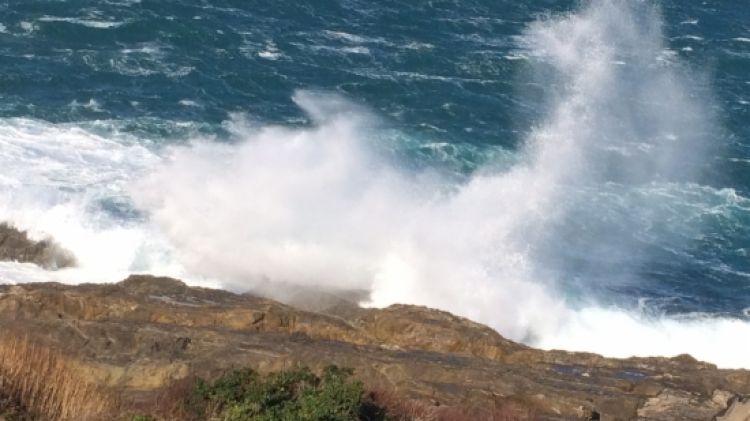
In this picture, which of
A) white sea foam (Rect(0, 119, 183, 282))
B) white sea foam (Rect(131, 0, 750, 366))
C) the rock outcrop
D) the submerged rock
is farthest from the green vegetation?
the submerged rock

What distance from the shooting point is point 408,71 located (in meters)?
72.5

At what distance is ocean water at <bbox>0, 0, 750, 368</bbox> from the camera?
47469 mm

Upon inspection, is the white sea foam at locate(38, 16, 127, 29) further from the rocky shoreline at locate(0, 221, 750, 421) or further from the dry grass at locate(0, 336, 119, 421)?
the dry grass at locate(0, 336, 119, 421)

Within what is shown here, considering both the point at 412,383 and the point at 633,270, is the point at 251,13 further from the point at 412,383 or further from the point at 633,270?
the point at 412,383

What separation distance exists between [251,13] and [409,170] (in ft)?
77.9

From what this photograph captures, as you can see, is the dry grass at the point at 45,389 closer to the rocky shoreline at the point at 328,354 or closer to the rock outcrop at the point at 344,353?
the rocky shoreline at the point at 328,354

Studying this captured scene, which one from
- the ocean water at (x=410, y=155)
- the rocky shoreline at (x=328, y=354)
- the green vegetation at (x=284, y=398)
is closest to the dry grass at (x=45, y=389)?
the rocky shoreline at (x=328, y=354)

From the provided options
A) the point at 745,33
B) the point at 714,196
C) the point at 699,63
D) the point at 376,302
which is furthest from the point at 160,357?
the point at 745,33

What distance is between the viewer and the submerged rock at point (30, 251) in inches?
1718

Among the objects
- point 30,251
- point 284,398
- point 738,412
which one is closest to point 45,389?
point 284,398

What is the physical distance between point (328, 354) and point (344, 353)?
57 centimetres

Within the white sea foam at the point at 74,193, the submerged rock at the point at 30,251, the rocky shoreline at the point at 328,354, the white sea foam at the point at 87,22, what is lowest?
the rocky shoreline at the point at 328,354

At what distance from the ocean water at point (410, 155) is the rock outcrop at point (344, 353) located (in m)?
8.97

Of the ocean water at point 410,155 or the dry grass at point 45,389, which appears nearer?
the dry grass at point 45,389
